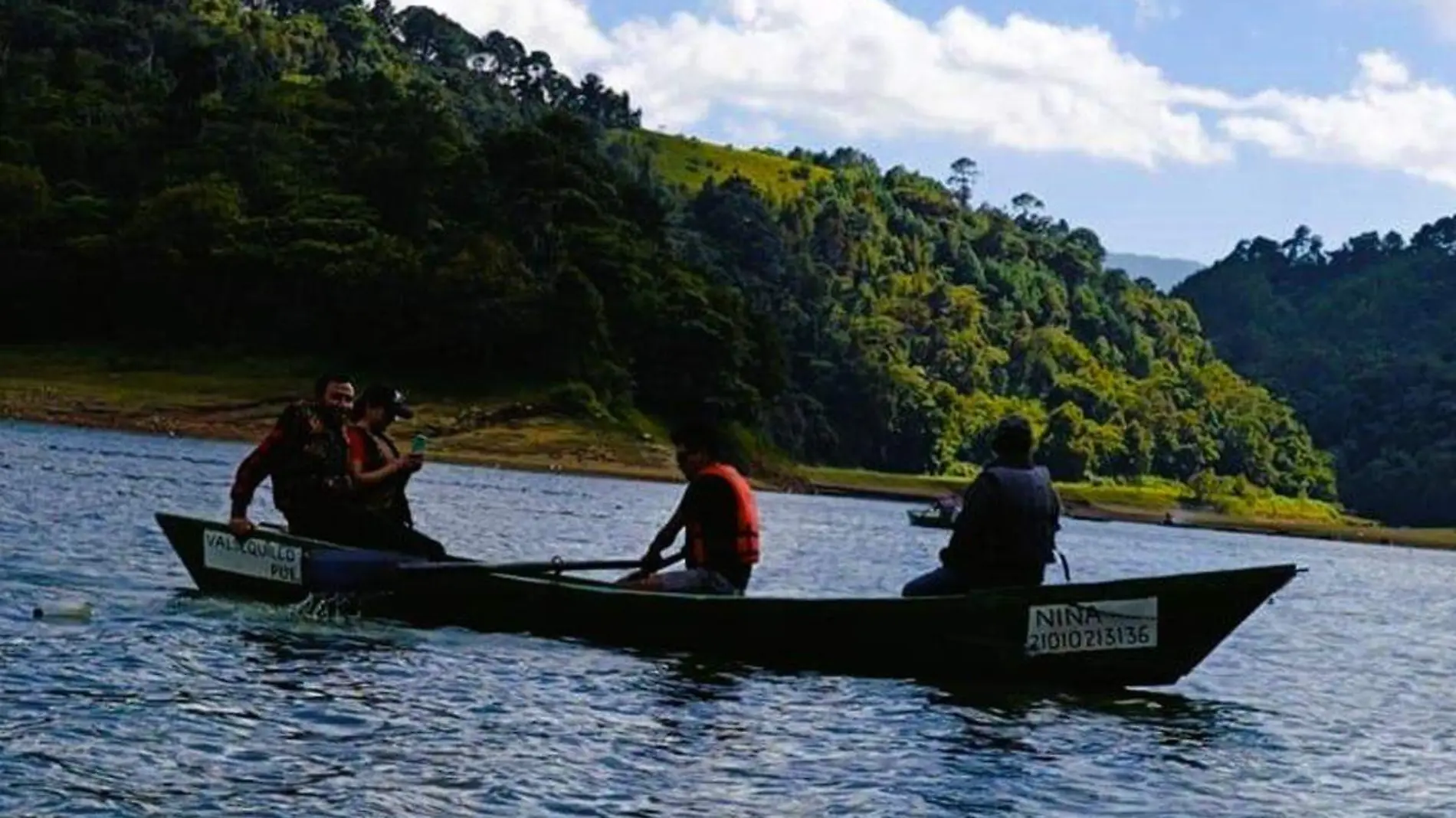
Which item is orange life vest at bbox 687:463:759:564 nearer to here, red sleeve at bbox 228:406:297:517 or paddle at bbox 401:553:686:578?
paddle at bbox 401:553:686:578

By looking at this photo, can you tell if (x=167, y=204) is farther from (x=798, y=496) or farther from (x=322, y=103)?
(x=798, y=496)

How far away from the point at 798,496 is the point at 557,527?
76587 mm

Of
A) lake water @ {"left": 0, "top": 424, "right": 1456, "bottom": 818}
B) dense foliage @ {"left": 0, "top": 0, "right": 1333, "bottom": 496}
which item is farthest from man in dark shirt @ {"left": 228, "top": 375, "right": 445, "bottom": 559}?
dense foliage @ {"left": 0, "top": 0, "right": 1333, "bottom": 496}

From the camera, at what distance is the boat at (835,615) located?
72.8ft

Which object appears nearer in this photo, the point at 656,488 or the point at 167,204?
the point at 656,488

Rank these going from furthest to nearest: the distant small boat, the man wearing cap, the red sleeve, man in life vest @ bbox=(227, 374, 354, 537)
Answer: the distant small boat → the man wearing cap → man in life vest @ bbox=(227, 374, 354, 537) → the red sleeve

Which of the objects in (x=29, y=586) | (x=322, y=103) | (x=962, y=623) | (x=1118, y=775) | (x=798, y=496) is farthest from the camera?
(x=322, y=103)

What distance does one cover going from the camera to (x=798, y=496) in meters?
134

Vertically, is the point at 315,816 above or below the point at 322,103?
below

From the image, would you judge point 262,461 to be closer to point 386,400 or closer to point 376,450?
point 376,450

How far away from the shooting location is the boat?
22.2 m

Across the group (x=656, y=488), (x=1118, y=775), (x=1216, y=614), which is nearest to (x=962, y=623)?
(x=1216, y=614)

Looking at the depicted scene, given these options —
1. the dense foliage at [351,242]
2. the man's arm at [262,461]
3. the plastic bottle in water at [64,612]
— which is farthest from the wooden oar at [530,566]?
the dense foliage at [351,242]

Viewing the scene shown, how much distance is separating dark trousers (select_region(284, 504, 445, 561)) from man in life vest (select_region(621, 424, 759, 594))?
2826mm
